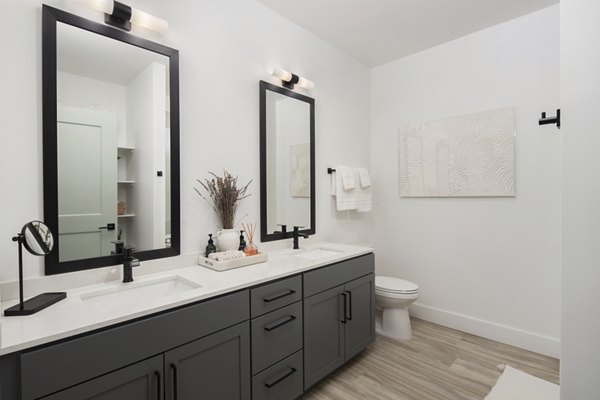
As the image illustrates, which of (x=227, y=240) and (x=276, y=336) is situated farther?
(x=227, y=240)

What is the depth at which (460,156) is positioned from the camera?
2664 mm

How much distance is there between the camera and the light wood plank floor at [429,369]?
1.85 meters

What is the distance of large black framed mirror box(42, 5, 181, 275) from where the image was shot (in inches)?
51.7

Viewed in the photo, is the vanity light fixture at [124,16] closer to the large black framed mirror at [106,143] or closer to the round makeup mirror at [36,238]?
the large black framed mirror at [106,143]

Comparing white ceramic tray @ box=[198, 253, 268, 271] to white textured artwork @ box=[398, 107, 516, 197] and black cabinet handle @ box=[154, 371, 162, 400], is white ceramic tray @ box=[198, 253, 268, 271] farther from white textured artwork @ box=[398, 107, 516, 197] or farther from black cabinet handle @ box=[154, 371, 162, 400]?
white textured artwork @ box=[398, 107, 516, 197]

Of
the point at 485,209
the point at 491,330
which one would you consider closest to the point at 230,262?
the point at 485,209

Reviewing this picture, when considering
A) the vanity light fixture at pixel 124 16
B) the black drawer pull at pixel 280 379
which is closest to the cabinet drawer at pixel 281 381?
the black drawer pull at pixel 280 379

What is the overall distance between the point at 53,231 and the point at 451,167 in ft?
9.56

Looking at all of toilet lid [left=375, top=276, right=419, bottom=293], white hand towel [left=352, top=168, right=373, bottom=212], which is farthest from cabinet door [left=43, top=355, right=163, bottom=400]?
white hand towel [left=352, top=168, right=373, bottom=212]

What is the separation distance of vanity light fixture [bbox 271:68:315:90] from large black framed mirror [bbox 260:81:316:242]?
0.06 m

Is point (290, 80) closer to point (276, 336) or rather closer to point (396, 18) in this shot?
point (396, 18)

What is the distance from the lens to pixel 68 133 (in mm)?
1350

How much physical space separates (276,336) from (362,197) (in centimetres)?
173

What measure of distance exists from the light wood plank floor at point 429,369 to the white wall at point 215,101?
3.56ft
